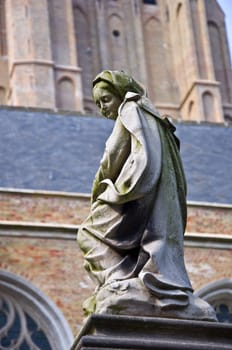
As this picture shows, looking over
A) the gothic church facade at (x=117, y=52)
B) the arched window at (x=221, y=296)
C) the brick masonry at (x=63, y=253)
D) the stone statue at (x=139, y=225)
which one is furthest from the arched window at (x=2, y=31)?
the stone statue at (x=139, y=225)

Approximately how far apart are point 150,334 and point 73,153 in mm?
15743

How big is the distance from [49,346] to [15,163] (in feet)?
13.8

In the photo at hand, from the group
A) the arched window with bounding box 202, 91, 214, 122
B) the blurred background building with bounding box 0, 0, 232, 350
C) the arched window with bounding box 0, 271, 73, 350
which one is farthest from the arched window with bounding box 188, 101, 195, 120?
the arched window with bounding box 0, 271, 73, 350

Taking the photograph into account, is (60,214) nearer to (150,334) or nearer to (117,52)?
(150,334)

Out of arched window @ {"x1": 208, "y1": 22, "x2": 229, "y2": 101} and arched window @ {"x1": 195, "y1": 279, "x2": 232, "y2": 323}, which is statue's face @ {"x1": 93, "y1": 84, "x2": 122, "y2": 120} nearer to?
arched window @ {"x1": 195, "y1": 279, "x2": 232, "y2": 323}

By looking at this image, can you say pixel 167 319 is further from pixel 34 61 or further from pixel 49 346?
pixel 34 61

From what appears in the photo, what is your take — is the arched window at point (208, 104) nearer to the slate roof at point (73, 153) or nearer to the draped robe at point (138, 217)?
the slate roof at point (73, 153)

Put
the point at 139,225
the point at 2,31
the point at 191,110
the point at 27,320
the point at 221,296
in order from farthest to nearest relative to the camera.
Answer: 1. the point at 2,31
2. the point at 191,110
3. the point at 221,296
4. the point at 27,320
5. the point at 139,225

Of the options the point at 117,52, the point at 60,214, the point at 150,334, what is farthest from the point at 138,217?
the point at 117,52

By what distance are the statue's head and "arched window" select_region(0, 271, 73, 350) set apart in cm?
1115

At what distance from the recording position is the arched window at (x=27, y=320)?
15.7 meters

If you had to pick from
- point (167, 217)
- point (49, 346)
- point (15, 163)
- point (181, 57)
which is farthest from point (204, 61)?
point (167, 217)

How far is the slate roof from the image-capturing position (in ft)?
61.2

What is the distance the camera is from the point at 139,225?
4301mm
